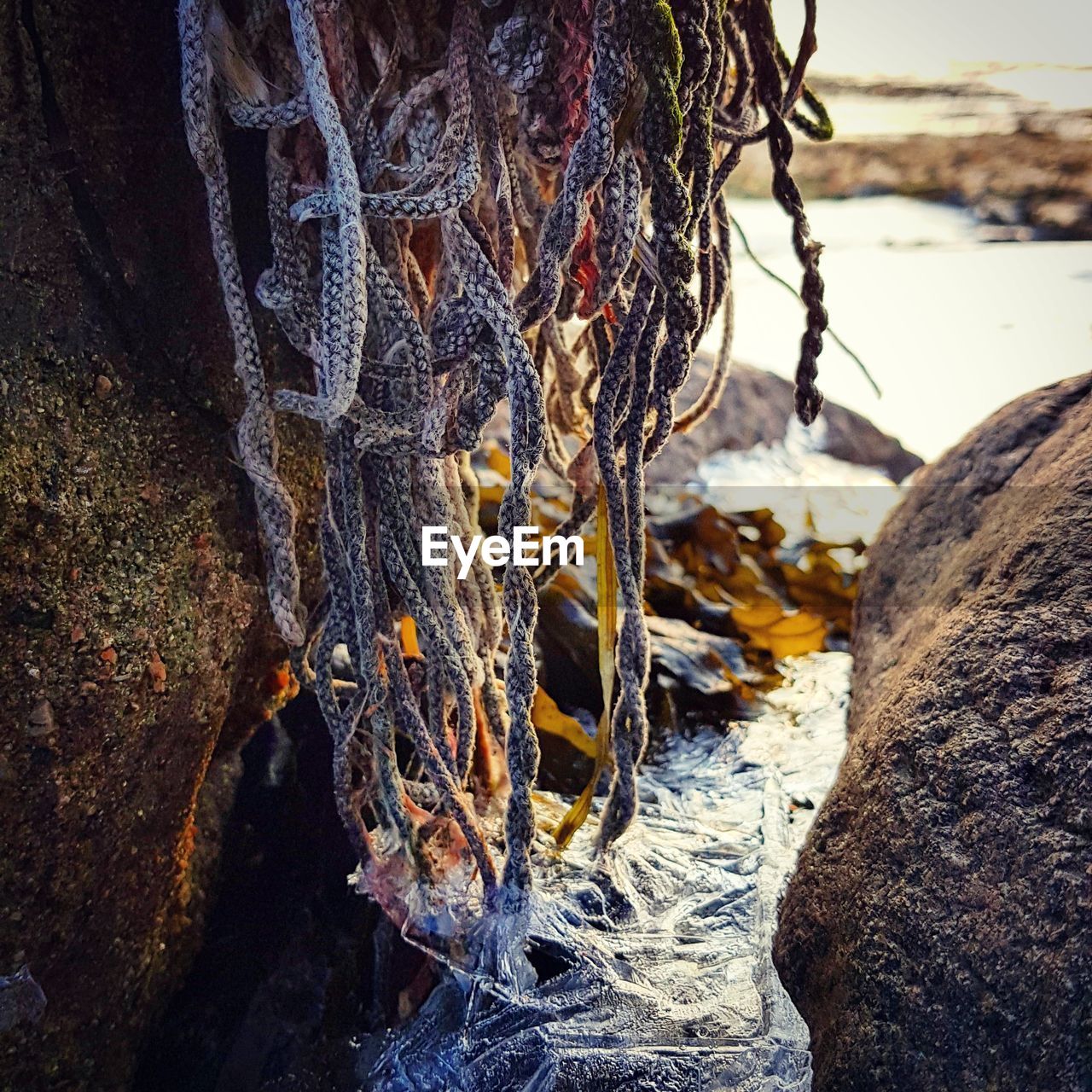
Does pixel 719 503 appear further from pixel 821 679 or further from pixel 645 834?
pixel 645 834

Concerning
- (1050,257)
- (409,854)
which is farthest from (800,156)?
(409,854)

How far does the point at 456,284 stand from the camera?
0.81 meters

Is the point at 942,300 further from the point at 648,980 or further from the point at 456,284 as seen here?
the point at 648,980

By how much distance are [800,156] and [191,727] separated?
169cm

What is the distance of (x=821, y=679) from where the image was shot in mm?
1589

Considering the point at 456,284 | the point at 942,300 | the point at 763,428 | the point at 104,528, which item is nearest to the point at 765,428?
the point at 763,428

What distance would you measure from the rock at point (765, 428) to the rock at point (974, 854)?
6.79ft

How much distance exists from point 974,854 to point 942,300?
1.48 metres

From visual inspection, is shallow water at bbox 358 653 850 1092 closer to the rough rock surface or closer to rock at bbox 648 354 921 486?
the rough rock surface

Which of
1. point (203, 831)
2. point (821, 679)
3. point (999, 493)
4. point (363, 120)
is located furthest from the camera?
point (821, 679)

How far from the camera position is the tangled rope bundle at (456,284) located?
0.68m

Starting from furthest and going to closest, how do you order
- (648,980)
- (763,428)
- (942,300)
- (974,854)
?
1. (763,428)
2. (942,300)
3. (648,980)
4. (974,854)

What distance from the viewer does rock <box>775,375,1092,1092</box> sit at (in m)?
0.66

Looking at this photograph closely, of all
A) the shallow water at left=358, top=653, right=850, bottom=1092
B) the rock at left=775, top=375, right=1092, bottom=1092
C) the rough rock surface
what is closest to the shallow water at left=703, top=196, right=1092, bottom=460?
the rock at left=775, top=375, right=1092, bottom=1092
